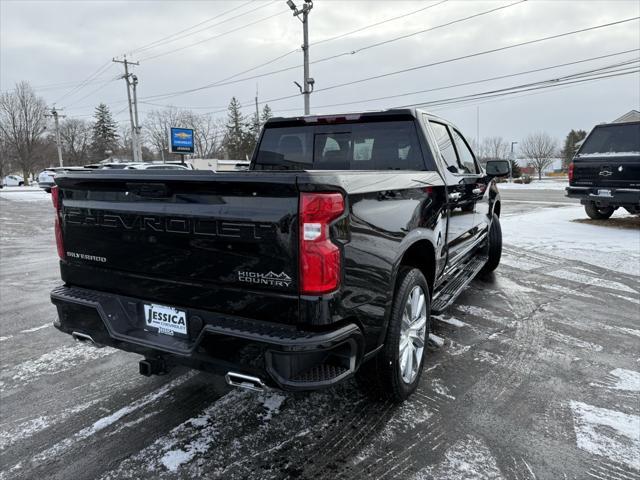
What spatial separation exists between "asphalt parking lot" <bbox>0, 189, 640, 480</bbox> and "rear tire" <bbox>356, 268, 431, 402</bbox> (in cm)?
17

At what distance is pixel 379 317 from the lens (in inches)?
95.4

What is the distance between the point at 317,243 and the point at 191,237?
692mm

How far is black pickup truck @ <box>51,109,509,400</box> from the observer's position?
80.0 inches

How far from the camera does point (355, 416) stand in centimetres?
277

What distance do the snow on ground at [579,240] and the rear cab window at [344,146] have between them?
15.4 feet

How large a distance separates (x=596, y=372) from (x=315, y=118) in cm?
307

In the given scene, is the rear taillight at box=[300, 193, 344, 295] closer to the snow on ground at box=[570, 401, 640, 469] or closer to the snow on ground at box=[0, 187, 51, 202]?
the snow on ground at box=[570, 401, 640, 469]

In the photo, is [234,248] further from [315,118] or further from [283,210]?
[315,118]

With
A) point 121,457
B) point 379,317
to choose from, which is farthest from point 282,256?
point 121,457

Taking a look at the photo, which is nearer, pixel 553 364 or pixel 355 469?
pixel 355 469

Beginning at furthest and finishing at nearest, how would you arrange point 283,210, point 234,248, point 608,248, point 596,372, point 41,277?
1. point 608,248
2. point 41,277
3. point 596,372
4. point 234,248
5. point 283,210

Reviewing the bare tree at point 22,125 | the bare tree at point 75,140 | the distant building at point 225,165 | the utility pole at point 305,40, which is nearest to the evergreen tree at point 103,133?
the bare tree at point 75,140

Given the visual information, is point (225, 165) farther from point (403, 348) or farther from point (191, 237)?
point (191, 237)

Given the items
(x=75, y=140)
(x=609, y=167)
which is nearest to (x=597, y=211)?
(x=609, y=167)
